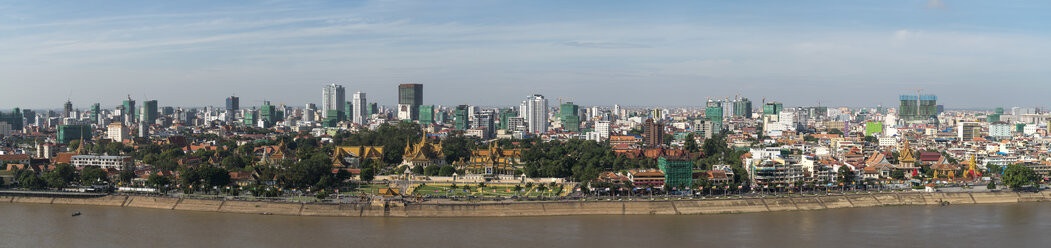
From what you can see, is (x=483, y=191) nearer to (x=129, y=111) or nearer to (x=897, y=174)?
(x=897, y=174)

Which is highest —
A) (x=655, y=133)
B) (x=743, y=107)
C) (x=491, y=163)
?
(x=743, y=107)

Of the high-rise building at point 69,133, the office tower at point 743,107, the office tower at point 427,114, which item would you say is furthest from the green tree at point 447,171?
the office tower at point 743,107

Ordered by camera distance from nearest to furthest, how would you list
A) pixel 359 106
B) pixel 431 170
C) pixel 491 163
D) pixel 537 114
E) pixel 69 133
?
pixel 431 170 → pixel 491 163 → pixel 69 133 → pixel 537 114 → pixel 359 106

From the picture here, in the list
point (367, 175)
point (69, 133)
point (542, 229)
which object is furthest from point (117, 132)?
point (542, 229)

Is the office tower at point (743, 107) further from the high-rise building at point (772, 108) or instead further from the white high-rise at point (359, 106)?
the white high-rise at point (359, 106)

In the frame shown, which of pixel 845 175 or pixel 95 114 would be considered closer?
pixel 845 175

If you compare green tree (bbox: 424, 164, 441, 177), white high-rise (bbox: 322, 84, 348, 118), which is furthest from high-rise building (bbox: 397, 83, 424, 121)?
green tree (bbox: 424, 164, 441, 177)
